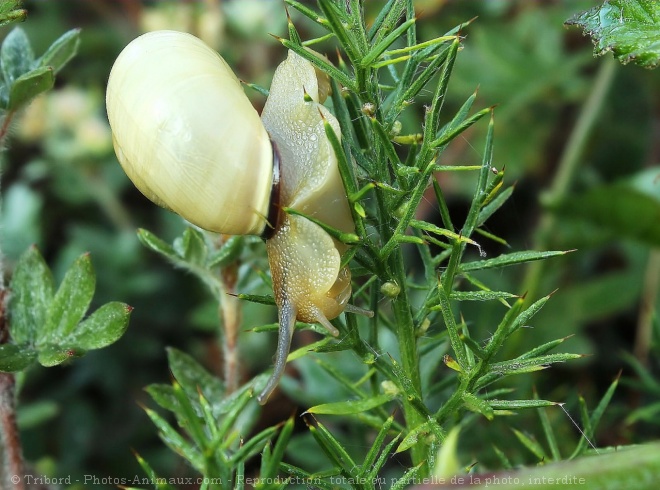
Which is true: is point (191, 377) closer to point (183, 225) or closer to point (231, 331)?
point (231, 331)

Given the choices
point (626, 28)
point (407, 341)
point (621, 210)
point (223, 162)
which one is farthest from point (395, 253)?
point (621, 210)

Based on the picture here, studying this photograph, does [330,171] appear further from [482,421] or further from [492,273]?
[492,273]

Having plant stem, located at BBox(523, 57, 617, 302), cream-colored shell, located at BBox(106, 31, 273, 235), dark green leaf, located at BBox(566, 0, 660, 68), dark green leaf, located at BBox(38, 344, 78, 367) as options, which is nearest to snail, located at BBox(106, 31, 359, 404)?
cream-colored shell, located at BBox(106, 31, 273, 235)

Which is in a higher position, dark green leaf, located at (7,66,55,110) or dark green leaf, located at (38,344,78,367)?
dark green leaf, located at (7,66,55,110)

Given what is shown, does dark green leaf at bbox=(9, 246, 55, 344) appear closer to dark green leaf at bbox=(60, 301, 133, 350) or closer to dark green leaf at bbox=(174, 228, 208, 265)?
dark green leaf at bbox=(60, 301, 133, 350)

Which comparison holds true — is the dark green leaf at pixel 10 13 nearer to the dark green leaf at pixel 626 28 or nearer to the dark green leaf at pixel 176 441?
the dark green leaf at pixel 176 441

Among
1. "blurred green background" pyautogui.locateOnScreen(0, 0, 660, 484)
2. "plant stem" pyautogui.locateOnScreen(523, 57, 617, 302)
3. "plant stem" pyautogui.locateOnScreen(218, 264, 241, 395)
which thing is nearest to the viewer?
"plant stem" pyautogui.locateOnScreen(218, 264, 241, 395)

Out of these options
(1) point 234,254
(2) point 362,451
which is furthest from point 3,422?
(2) point 362,451
